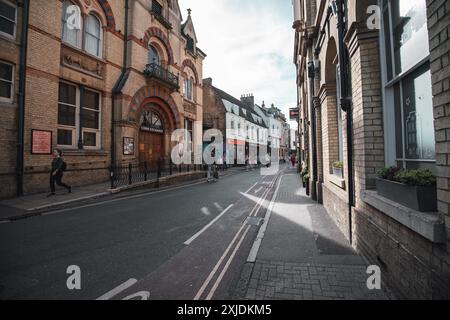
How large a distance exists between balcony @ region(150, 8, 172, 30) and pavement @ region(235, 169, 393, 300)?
1699cm

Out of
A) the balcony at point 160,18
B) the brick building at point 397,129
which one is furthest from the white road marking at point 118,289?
the balcony at point 160,18

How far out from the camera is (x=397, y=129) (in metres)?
3.33

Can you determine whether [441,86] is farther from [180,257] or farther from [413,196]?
[180,257]

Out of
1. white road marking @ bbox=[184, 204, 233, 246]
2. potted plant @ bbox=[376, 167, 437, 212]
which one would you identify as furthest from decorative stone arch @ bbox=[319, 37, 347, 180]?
potted plant @ bbox=[376, 167, 437, 212]

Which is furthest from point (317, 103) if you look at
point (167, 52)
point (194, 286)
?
point (167, 52)

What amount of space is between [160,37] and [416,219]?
18.5m

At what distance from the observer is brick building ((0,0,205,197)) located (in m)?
8.55

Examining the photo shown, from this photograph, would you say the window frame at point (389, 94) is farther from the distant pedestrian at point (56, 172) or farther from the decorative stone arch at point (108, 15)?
the decorative stone arch at point (108, 15)

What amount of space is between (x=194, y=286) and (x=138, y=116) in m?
13.6

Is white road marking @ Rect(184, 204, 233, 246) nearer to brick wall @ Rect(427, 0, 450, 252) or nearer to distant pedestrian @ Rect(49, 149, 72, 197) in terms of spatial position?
brick wall @ Rect(427, 0, 450, 252)

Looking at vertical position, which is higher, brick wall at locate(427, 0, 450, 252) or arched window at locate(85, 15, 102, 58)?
arched window at locate(85, 15, 102, 58)

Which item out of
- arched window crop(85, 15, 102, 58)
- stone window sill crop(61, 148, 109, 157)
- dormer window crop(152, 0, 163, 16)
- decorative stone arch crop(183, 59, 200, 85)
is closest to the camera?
stone window sill crop(61, 148, 109, 157)
